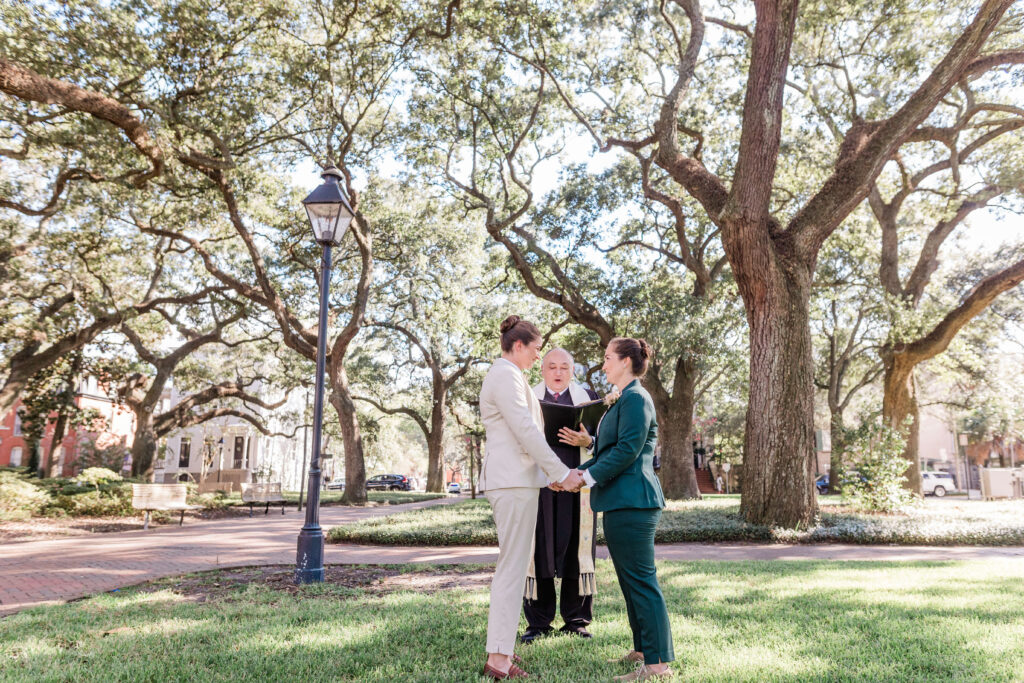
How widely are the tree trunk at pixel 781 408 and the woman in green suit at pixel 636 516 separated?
290 inches

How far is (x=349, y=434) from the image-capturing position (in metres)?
20.7

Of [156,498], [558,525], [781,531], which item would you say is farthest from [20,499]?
[781,531]

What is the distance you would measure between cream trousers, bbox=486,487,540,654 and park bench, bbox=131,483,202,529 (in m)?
12.3

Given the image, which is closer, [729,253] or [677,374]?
[729,253]

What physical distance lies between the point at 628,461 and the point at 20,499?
16.0 m

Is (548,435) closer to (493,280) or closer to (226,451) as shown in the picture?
(493,280)

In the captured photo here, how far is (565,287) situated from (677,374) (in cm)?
442

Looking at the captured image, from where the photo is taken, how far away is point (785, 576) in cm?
663

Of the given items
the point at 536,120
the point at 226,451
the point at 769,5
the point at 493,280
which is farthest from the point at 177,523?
the point at 226,451

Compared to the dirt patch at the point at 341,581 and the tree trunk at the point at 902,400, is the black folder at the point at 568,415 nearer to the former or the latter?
the dirt patch at the point at 341,581

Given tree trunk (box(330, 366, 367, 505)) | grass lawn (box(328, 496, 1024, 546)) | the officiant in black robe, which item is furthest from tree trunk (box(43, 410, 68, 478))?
the officiant in black robe

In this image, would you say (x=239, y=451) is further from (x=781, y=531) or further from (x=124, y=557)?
(x=781, y=531)

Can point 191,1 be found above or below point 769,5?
above

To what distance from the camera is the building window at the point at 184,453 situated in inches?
1908
